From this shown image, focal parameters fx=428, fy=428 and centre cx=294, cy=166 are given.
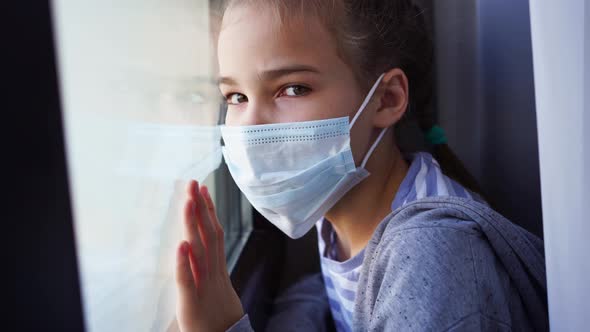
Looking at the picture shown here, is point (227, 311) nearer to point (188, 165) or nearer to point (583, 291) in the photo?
point (188, 165)

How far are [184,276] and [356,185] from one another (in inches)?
17.6

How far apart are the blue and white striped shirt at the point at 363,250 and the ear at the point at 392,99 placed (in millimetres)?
131

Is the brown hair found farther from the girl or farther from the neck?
the neck

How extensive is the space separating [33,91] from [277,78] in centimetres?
54

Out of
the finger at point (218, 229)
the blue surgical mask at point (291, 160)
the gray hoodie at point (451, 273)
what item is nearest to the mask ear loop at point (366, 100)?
the blue surgical mask at point (291, 160)

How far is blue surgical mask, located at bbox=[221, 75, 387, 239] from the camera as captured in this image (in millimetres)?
818

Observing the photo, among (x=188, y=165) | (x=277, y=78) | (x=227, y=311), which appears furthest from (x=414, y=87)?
(x=227, y=311)

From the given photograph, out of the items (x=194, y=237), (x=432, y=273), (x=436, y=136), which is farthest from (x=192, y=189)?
(x=436, y=136)

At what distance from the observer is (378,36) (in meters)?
0.91

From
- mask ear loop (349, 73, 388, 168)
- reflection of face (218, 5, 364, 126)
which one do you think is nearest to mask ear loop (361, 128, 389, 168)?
mask ear loop (349, 73, 388, 168)

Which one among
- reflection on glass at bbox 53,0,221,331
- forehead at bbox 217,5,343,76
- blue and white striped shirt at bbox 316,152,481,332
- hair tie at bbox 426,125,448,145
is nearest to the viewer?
reflection on glass at bbox 53,0,221,331

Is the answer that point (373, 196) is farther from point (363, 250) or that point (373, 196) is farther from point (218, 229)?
point (218, 229)

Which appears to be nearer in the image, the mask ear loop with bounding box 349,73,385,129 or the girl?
the girl

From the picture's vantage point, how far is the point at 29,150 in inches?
11.9
